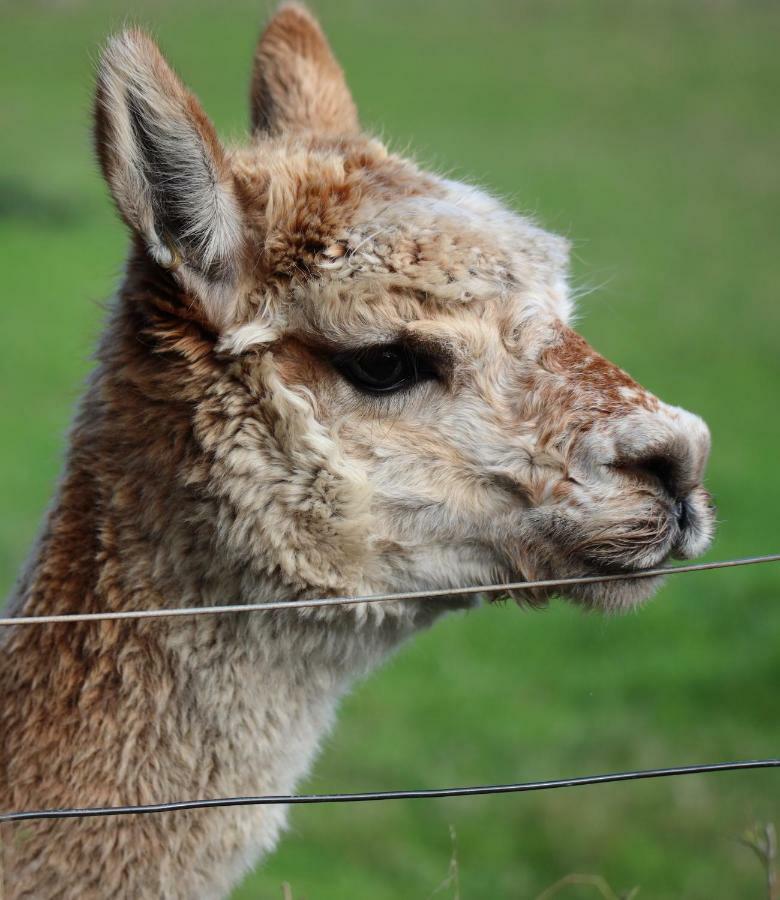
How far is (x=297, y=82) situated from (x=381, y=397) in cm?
142

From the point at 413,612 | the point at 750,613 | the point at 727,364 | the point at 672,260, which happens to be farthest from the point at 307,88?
the point at 672,260

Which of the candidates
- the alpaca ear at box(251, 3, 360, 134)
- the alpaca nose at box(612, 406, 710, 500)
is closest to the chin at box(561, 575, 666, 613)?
the alpaca nose at box(612, 406, 710, 500)

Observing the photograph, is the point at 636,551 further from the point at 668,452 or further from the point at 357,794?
the point at 357,794

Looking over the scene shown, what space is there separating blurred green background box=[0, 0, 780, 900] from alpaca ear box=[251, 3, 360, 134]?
0.52 feet

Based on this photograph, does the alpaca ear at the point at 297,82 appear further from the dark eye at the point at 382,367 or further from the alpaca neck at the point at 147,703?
the alpaca neck at the point at 147,703

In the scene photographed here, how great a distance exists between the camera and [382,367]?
298 centimetres

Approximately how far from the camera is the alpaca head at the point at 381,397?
286 cm

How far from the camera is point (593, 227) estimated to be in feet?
73.5

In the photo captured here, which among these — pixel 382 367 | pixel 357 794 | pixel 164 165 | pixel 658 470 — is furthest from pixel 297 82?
pixel 357 794

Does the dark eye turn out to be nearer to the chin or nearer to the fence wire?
the fence wire

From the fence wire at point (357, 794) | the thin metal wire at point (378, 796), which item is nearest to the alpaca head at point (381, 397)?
the fence wire at point (357, 794)

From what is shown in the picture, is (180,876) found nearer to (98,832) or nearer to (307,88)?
(98,832)

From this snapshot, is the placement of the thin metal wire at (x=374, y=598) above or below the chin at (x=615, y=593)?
above

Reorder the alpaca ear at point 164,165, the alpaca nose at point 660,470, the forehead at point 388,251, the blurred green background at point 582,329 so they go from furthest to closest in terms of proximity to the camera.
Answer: the blurred green background at point 582,329 < the forehead at point 388,251 < the alpaca nose at point 660,470 < the alpaca ear at point 164,165
